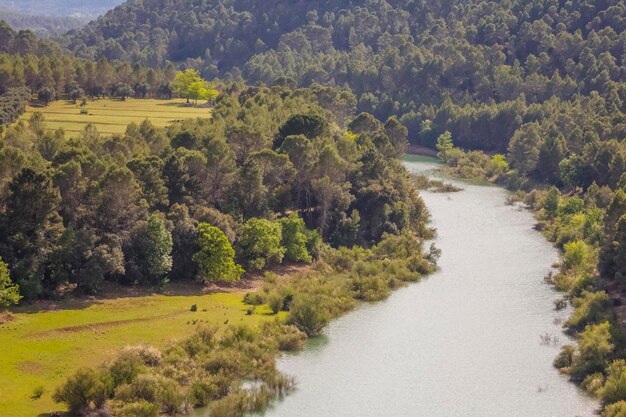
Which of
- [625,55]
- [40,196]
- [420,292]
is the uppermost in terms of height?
[625,55]

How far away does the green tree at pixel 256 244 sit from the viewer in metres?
81.8

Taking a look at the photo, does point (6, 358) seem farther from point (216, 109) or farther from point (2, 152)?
point (216, 109)

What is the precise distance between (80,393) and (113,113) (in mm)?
85412

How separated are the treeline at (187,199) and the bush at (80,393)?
60.7ft

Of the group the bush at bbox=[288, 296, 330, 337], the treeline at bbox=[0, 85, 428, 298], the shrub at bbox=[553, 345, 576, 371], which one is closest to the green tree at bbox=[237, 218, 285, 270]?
the treeline at bbox=[0, 85, 428, 298]

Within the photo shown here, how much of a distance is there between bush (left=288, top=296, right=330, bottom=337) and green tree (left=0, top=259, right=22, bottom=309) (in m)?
20.7

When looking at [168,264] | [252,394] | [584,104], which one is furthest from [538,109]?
[252,394]

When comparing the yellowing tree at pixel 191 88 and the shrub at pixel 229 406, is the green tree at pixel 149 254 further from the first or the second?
the yellowing tree at pixel 191 88

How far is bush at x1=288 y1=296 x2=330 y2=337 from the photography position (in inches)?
2635

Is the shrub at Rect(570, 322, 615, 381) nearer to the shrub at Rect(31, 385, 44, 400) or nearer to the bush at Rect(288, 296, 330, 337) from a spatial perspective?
the bush at Rect(288, 296, 330, 337)

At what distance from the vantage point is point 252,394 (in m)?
53.8

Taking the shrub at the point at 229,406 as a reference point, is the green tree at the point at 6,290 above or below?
above

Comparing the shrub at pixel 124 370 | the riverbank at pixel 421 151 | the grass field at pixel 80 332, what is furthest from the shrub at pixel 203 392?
the riverbank at pixel 421 151

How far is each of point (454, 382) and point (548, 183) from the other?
258ft
